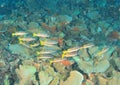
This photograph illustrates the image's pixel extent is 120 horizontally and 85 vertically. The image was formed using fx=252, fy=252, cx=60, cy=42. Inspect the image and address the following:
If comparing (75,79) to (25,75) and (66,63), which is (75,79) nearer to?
(66,63)

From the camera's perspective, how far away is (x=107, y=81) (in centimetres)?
469

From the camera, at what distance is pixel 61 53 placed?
5.68 metres

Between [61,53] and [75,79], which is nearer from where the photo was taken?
[75,79]

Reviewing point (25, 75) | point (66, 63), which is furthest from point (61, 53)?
point (25, 75)

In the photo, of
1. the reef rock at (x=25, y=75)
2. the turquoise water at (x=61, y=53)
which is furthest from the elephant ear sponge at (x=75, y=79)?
the reef rock at (x=25, y=75)

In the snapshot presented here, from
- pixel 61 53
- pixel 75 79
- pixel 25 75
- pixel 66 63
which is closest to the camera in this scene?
pixel 75 79

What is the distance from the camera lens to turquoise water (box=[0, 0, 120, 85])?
483 centimetres

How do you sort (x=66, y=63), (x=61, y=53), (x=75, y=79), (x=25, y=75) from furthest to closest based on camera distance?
(x=61, y=53), (x=66, y=63), (x=25, y=75), (x=75, y=79)

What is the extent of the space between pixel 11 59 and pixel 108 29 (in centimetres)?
316

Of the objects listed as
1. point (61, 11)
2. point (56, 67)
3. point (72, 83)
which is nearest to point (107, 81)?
point (72, 83)

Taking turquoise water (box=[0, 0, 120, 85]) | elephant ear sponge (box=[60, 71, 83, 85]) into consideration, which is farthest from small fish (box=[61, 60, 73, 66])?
elephant ear sponge (box=[60, 71, 83, 85])

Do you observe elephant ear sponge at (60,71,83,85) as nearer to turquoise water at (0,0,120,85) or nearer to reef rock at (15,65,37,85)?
turquoise water at (0,0,120,85)

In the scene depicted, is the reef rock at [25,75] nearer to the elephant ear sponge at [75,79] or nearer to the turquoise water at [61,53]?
the turquoise water at [61,53]

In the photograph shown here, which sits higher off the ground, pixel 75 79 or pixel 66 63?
pixel 75 79
